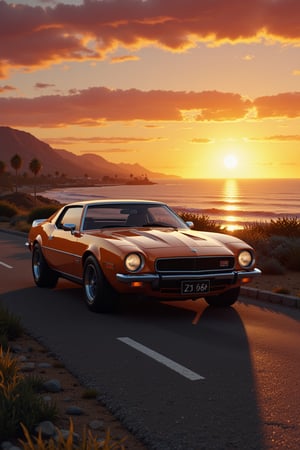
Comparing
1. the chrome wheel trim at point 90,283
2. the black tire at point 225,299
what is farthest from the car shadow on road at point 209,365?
the chrome wheel trim at point 90,283

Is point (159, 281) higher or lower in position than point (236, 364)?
higher

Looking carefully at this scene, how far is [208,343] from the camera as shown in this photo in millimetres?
7156

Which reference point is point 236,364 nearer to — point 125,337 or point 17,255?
point 125,337

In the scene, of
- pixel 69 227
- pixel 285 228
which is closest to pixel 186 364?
pixel 69 227

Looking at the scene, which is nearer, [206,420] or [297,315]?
[206,420]

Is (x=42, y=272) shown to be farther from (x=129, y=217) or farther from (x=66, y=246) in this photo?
(x=129, y=217)

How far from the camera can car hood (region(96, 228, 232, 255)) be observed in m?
8.55

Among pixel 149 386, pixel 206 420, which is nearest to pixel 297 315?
pixel 149 386

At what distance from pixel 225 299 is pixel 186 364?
3.37 meters

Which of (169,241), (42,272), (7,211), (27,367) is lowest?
(27,367)

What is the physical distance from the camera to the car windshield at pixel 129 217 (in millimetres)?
9906

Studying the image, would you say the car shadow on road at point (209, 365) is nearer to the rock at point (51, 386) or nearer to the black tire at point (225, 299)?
the black tire at point (225, 299)

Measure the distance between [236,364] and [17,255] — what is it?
11.7 meters

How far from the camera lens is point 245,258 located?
9047 millimetres
